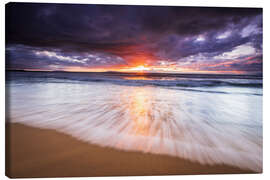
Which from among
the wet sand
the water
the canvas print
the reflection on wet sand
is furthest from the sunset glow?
the wet sand

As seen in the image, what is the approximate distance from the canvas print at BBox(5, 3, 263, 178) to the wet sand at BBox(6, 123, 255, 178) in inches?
0.4

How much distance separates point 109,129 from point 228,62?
78.7 inches

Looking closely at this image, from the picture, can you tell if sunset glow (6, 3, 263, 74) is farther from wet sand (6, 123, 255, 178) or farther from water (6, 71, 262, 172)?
wet sand (6, 123, 255, 178)

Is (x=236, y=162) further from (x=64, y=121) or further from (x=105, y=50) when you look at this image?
(x=105, y=50)

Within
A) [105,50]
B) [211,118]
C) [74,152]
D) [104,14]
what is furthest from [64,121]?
[211,118]

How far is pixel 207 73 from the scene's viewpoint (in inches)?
93.5

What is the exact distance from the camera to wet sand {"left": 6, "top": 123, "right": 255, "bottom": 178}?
149 cm

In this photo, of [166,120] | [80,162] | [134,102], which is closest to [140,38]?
[134,102]

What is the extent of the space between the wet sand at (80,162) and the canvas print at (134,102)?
11 mm

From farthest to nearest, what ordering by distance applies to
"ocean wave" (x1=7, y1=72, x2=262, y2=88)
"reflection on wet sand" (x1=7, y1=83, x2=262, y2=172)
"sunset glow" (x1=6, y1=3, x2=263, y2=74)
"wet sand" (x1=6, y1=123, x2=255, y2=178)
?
"ocean wave" (x1=7, y1=72, x2=262, y2=88) → "sunset glow" (x1=6, y1=3, x2=263, y2=74) → "reflection on wet sand" (x1=7, y1=83, x2=262, y2=172) → "wet sand" (x1=6, y1=123, x2=255, y2=178)

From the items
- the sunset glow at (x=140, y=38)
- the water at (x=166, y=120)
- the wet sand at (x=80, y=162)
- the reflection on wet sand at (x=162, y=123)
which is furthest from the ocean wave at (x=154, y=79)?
the wet sand at (x=80, y=162)

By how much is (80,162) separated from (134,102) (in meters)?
1.28

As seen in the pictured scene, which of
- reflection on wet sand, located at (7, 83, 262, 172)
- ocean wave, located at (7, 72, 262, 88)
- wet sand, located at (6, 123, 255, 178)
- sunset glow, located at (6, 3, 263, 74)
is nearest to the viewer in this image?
wet sand, located at (6, 123, 255, 178)

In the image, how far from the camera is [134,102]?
249cm
